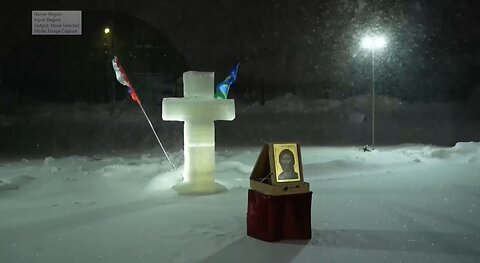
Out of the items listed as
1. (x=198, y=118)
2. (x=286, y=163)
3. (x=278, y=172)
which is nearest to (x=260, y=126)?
(x=198, y=118)

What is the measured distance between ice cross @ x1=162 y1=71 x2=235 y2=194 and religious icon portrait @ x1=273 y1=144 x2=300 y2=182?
7.80 ft

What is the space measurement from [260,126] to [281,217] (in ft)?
59.9

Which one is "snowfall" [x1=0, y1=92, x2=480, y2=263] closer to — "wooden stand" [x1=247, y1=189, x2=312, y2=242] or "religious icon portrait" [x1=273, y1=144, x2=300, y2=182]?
"wooden stand" [x1=247, y1=189, x2=312, y2=242]

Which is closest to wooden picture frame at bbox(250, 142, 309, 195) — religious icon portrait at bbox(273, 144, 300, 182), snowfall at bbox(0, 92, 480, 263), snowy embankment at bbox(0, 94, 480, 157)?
religious icon portrait at bbox(273, 144, 300, 182)

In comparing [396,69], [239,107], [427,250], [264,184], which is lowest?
[427,250]

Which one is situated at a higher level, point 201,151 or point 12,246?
point 201,151

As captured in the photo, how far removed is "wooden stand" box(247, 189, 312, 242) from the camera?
4.57m

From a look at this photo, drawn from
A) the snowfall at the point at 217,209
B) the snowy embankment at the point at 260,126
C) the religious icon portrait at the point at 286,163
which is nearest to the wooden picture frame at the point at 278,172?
the religious icon portrait at the point at 286,163

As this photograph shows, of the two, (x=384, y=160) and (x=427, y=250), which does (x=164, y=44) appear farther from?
(x=427, y=250)

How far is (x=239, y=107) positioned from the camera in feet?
88.6

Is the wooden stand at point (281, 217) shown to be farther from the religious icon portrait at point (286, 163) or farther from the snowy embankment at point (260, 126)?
the snowy embankment at point (260, 126)

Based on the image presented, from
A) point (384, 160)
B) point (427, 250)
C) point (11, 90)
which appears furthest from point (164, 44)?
point (427, 250)

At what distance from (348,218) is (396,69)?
23601 mm

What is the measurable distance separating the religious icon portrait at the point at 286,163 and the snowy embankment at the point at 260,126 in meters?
10.4
